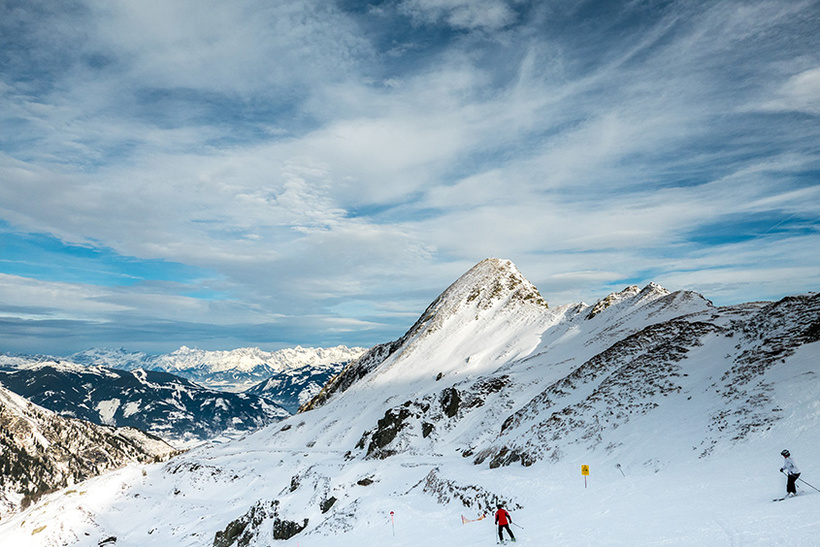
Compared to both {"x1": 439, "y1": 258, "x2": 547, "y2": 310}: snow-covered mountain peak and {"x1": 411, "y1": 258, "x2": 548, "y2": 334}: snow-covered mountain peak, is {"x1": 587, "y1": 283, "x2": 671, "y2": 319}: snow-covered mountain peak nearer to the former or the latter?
{"x1": 411, "y1": 258, "x2": 548, "y2": 334}: snow-covered mountain peak

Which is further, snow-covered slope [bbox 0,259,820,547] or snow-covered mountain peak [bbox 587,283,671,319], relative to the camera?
snow-covered mountain peak [bbox 587,283,671,319]

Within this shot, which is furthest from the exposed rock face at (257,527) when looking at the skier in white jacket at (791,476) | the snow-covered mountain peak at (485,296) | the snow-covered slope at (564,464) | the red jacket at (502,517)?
the snow-covered mountain peak at (485,296)

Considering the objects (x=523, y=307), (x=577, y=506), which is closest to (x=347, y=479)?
(x=577, y=506)

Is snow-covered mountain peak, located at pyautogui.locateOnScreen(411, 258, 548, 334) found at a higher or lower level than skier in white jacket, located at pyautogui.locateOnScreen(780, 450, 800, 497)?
higher

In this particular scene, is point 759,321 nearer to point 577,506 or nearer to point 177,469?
point 577,506

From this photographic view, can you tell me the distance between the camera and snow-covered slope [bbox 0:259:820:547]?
58.0 feet

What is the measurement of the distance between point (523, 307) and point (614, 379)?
75.8m

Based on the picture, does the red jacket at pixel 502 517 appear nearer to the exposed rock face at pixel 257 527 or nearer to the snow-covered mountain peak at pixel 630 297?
the exposed rock face at pixel 257 527

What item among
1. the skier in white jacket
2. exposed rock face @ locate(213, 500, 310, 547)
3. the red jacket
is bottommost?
exposed rock face @ locate(213, 500, 310, 547)

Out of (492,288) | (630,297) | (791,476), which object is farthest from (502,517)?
(492,288)

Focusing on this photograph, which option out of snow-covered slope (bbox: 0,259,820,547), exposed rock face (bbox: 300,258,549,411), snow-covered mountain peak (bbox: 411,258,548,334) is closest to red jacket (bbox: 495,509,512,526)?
snow-covered slope (bbox: 0,259,820,547)

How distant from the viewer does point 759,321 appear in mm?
36312

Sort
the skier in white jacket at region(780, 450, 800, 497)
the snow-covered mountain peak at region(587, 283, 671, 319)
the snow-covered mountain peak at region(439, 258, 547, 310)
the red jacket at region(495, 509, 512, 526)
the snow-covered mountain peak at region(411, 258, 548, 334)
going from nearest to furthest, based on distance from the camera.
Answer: the skier in white jacket at region(780, 450, 800, 497) < the red jacket at region(495, 509, 512, 526) < the snow-covered mountain peak at region(587, 283, 671, 319) < the snow-covered mountain peak at region(411, 258, 548, 334) < the snow-covered mountain peak at region(439, 258, 547, 310)

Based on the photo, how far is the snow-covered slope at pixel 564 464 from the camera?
17.7 meters
